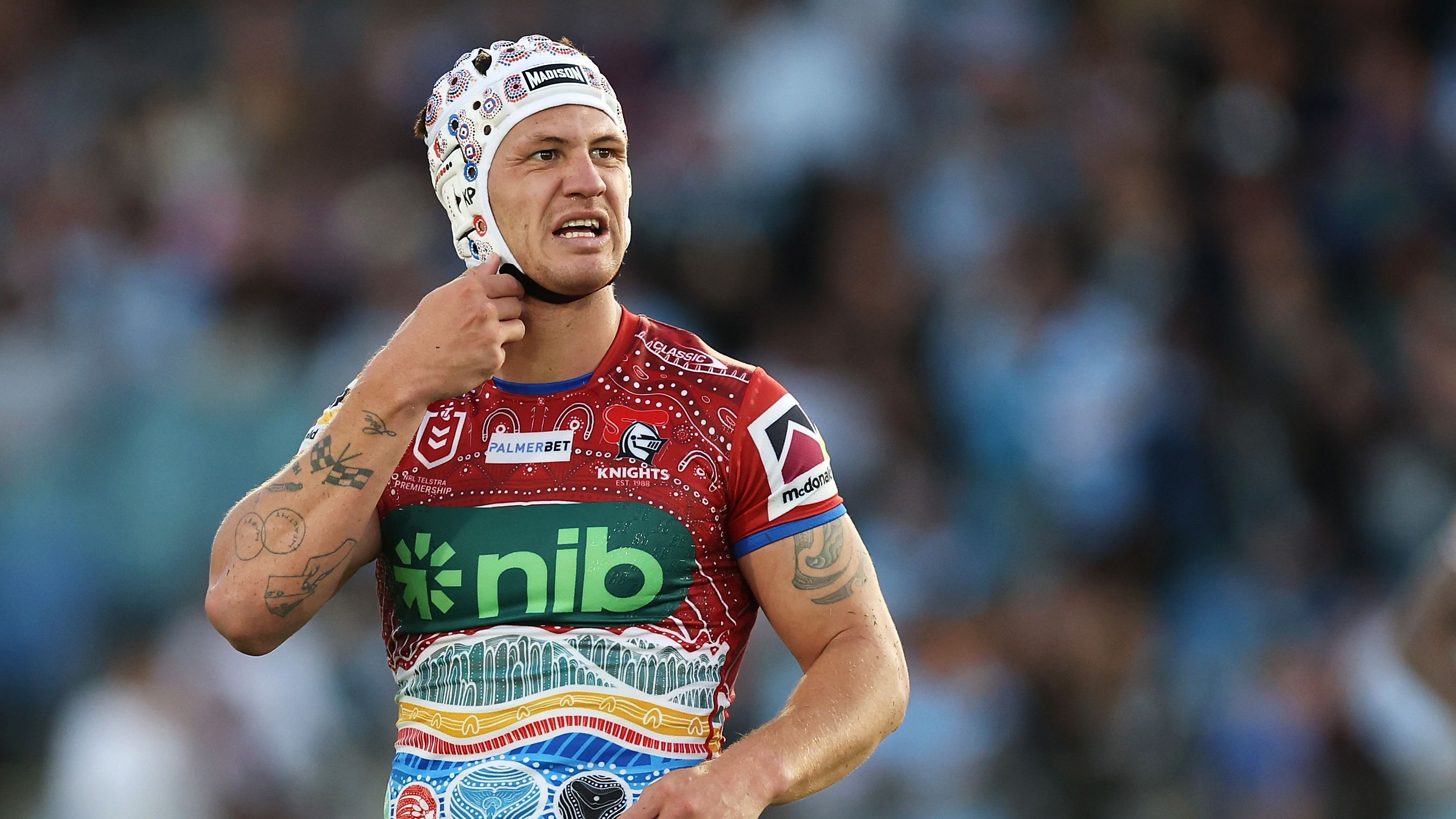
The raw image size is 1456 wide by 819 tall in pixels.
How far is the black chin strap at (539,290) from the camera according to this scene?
404cm

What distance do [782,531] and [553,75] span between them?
4.12 feet

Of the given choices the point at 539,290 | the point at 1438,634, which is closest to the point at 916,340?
the point at 1438,634

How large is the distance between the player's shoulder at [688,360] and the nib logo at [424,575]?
0.68 meters

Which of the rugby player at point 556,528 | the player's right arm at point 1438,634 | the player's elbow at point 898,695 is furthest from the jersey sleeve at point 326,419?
the player's right arm at point 1438,634

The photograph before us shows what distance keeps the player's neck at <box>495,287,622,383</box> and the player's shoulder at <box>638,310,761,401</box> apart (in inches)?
5.1

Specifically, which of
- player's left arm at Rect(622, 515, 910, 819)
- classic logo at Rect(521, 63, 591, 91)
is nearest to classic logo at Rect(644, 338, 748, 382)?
player's left arm at Rect(622, 515, 910, 819)

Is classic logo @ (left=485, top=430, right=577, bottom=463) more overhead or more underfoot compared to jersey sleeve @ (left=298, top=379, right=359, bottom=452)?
more underfoot

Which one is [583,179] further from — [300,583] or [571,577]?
[300,583]

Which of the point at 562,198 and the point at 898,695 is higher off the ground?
the point at 562,198

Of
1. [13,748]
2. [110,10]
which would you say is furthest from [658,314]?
[110,10]

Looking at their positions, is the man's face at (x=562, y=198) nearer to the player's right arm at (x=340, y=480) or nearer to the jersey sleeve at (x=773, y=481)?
the player's right arm at (x=340, y=480)

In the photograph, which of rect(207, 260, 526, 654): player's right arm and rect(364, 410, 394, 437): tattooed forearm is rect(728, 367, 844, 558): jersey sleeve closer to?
rect(207, 260, 526, 654): player's right arm

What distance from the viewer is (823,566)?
386cm

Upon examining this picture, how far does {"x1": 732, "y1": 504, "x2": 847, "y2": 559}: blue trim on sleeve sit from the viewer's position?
3.86 meters
